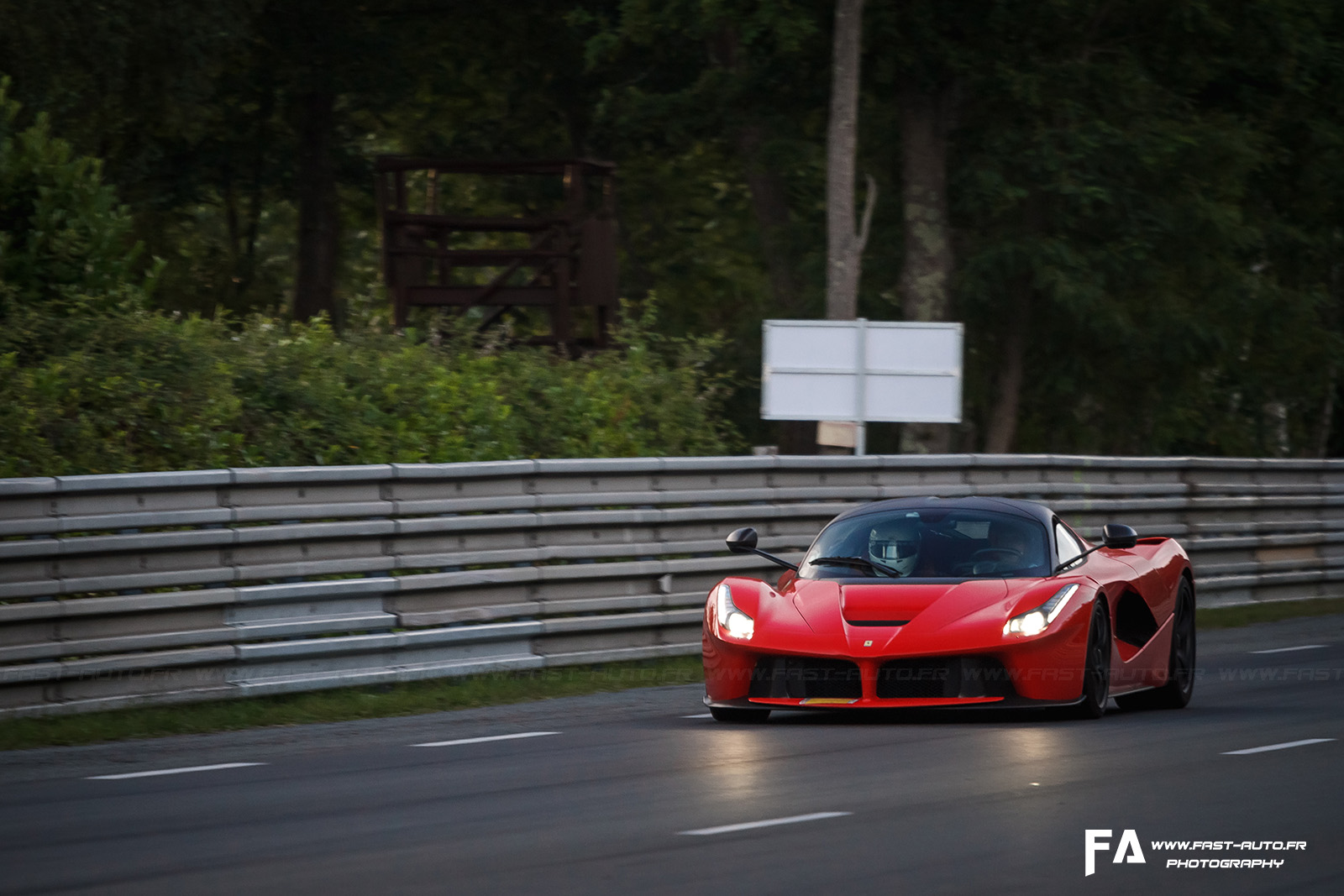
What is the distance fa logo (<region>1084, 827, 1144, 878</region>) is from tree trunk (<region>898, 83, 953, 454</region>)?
2212 centimetres

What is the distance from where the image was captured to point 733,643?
1107 centimetres

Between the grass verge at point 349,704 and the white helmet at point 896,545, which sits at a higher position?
the white helmet at point 896,545

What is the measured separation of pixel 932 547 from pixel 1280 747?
2443 mm

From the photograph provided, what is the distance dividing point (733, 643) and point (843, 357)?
778 cm

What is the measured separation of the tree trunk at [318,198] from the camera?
3578cm

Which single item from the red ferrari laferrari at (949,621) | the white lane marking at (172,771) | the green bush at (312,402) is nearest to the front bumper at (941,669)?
the red ferrari laferrari at (949,621)

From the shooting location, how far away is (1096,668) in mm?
11047

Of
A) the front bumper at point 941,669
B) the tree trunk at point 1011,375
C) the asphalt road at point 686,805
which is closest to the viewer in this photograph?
the asphalt road at point 686,805

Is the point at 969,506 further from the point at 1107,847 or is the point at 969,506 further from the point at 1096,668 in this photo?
the point at 1107,847

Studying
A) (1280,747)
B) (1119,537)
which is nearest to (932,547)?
(1119,537)

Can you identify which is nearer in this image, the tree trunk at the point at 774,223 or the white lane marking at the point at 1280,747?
the white lane marking at the point at 1280,747

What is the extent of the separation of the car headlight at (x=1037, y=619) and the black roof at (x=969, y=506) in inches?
39.8

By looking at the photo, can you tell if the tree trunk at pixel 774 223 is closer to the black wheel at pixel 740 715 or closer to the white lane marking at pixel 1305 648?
the white lane marking at pixel 1305 648

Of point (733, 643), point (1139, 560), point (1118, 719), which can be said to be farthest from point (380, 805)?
point (1139, 560)
